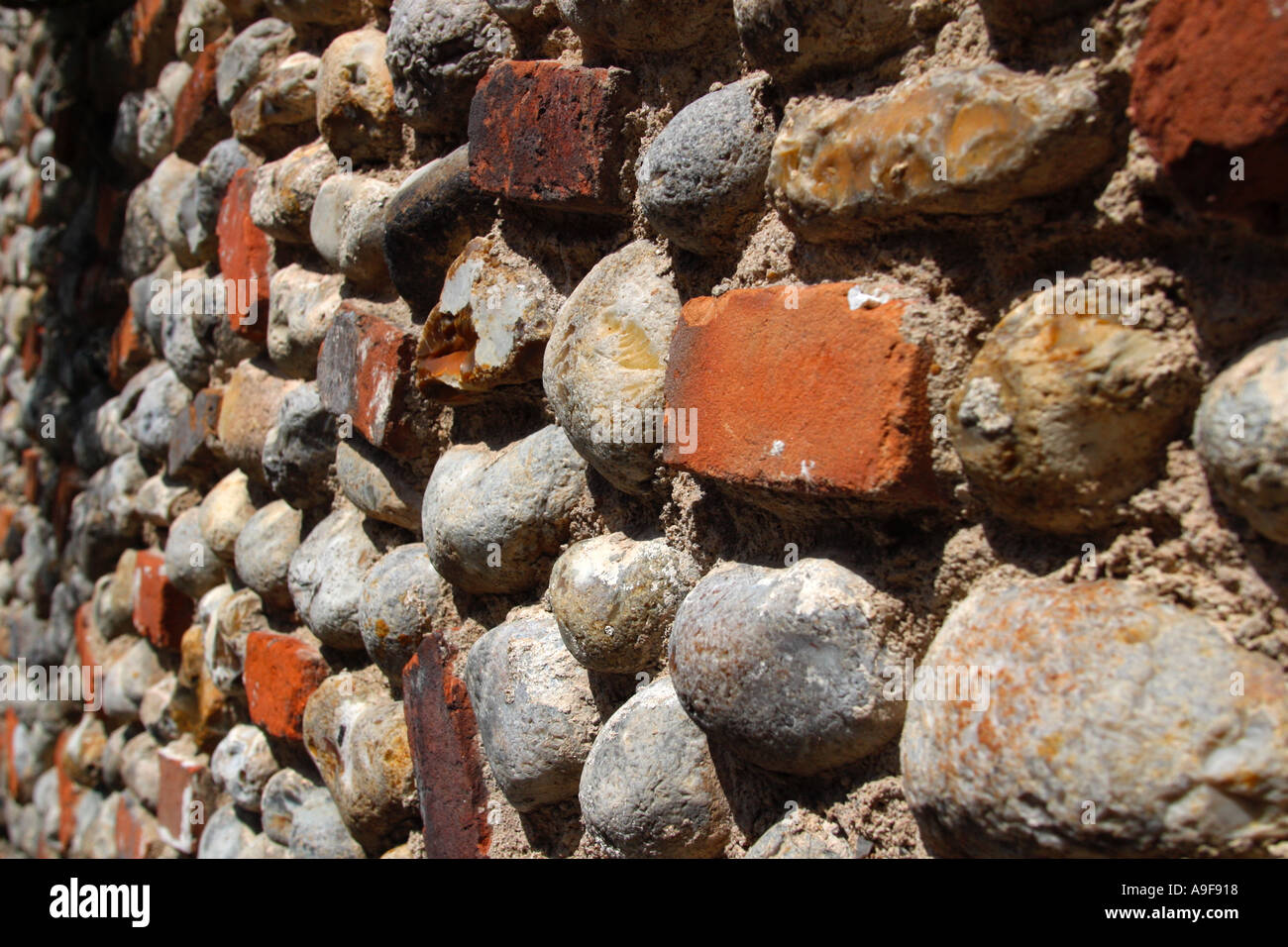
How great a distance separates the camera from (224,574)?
1823 mm

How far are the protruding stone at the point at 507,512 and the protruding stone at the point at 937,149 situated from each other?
0.35m

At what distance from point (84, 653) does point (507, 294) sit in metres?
2.06

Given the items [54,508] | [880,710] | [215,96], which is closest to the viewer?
[880,710]

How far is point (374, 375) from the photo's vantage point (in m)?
1.17

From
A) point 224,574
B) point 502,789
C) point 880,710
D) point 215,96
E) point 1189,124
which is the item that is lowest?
point 502,789

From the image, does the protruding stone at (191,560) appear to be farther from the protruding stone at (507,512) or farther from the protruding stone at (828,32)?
the protruding stone at (828,32)

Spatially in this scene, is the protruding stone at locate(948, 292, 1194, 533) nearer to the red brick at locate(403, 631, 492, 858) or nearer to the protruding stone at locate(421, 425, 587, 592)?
the protruding stone at locate(421, 425, 587, 592)

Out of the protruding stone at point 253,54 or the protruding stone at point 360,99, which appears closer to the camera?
the protruding stone at point 360,99

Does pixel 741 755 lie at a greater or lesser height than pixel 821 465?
lesser

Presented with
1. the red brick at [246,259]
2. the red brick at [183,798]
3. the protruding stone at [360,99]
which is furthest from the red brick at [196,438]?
the protruding stone at [360,99]

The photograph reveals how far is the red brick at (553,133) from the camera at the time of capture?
851 millimetres

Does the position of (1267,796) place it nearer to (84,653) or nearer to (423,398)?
(423,398)

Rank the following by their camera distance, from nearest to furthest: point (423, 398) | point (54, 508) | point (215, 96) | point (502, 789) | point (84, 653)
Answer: point (502, 789)
point (423, 398)
point (215, 96)
point (84, 653)
point (54, 508)

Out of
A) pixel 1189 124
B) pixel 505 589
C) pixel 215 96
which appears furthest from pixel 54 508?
pixel 1189 124
